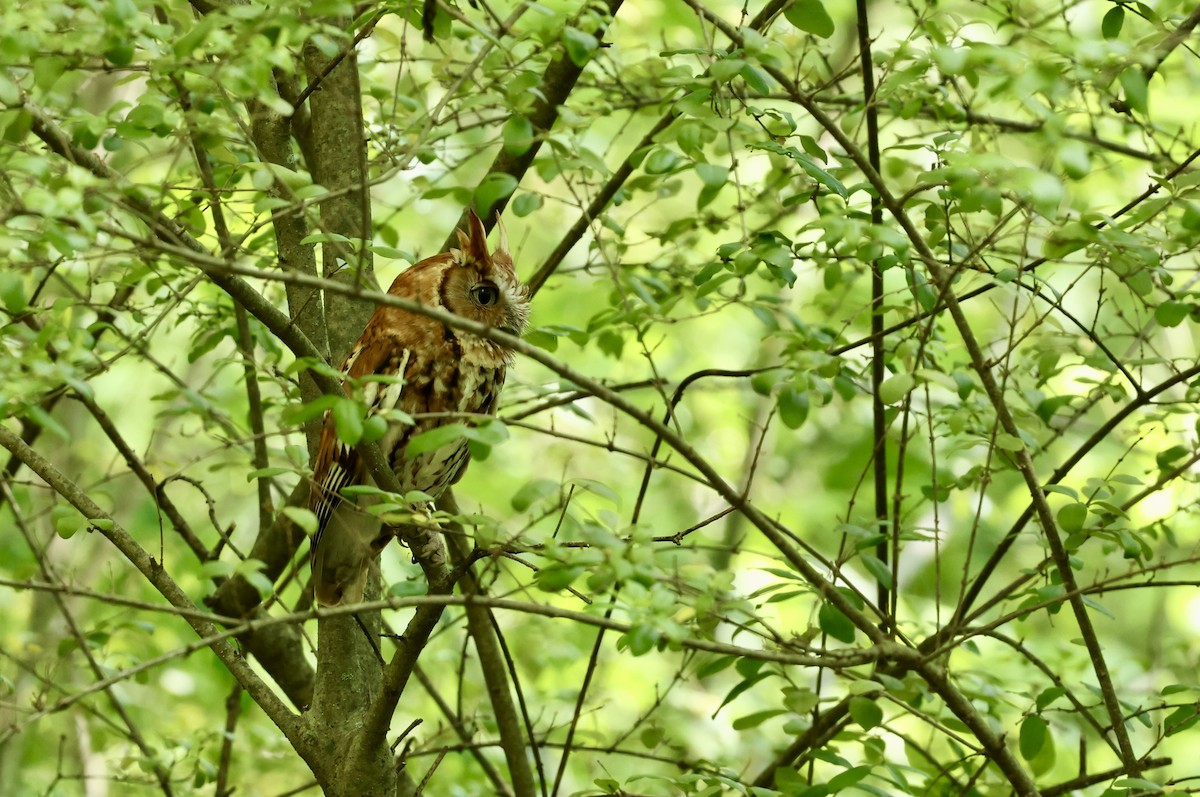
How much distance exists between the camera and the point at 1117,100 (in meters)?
2.64

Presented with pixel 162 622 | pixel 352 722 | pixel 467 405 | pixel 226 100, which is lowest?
pixel 352 722

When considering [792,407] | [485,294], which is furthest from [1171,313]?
[485,294]

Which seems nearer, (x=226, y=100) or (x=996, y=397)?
(x=226, y=100)

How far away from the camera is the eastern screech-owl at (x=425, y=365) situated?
3.08 metres

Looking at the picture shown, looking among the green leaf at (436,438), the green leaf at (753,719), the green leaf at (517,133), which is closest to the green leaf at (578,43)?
the green leaf at (517,133)

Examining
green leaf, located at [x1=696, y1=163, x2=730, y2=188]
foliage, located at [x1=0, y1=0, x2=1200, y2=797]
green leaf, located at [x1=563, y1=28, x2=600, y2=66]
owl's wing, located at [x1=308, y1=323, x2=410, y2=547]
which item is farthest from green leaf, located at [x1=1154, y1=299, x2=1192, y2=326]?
owl's wing, located at [x1=308, y1=323, x2=410, y2=547]

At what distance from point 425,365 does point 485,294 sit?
0.27 m

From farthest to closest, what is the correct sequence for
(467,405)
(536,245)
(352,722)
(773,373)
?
(536,245), (467,405), (352,722), (773,373)

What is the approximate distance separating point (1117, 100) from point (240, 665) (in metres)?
2.29

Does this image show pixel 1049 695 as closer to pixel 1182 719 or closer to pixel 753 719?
pixel 1182 719

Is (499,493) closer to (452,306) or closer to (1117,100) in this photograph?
(452,306)

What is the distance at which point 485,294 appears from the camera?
3236mm

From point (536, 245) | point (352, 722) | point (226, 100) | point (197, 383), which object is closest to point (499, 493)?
point (197, 383)

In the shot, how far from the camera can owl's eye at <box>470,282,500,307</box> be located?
10.5 ft
